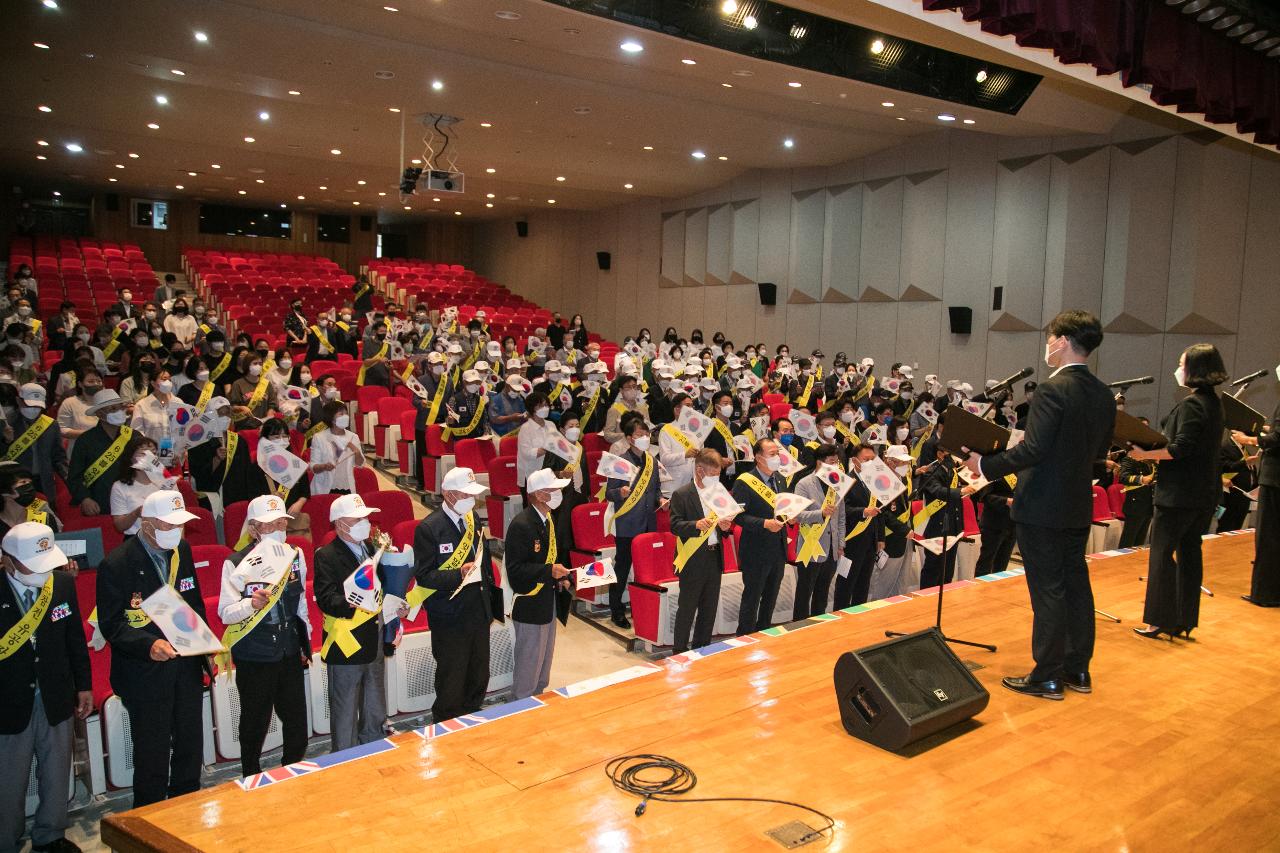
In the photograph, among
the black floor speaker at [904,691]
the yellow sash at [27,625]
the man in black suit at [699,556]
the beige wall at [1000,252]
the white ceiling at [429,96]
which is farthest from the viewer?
the beige wall at [1000,252]

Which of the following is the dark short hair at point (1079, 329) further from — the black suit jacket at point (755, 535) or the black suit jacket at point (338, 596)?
the black suit jacket at point (338, 596)

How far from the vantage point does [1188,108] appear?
7.31 meters

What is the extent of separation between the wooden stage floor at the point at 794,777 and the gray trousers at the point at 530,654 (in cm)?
137

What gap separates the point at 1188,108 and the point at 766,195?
13388 millimetres

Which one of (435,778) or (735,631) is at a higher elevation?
(435,778)

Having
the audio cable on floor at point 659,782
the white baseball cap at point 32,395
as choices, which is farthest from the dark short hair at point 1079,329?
the white baseball cap at point 32,395

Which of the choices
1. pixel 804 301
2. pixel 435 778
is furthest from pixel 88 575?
pixel 804 301

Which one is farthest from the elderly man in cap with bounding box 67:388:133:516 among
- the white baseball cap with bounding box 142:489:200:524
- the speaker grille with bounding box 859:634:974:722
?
the speaker grille with bounding box 859:634:974:722

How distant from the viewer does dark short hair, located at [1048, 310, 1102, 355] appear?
3.88 m

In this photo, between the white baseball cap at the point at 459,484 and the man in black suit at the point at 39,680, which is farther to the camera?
the white baseball cap at the point at 459,484

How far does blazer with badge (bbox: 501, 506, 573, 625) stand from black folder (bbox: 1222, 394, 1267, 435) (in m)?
4.49

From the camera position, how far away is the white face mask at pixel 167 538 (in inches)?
170

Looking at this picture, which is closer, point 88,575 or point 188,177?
point 88,575

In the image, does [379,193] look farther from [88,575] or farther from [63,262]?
[88,575]
